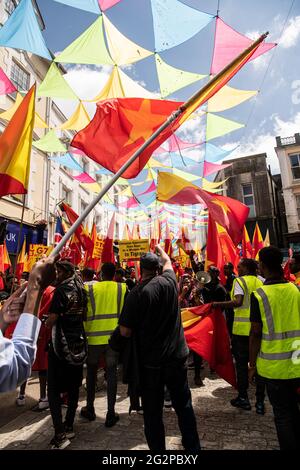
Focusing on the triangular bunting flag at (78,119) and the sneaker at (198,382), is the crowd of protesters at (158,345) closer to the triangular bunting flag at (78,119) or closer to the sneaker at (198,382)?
the sneaker at (198,382)

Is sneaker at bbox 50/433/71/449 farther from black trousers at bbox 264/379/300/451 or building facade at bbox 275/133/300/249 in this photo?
building facade at bbox 275/133/300/249

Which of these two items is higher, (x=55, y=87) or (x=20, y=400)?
(x=55, y=87)

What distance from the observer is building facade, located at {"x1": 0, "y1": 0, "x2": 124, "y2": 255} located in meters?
13.0

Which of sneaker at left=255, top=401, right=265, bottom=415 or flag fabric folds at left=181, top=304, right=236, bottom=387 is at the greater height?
flag fabric folds at left=181, top=304, right=236, bottom=387

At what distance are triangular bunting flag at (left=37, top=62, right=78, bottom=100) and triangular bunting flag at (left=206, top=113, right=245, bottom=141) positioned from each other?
12.4 feet

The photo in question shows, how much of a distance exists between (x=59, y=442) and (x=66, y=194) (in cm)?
1707

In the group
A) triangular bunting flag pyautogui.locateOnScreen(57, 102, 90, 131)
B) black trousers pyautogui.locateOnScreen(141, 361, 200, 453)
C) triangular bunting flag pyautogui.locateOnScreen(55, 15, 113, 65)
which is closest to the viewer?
black trousers pyautogui.locateOnScreen(141, 361, 200, 453)

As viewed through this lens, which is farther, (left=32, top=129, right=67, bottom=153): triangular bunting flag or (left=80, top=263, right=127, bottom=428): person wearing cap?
(left=32, top=129, right=67, bottom=153): triangular bunting flag

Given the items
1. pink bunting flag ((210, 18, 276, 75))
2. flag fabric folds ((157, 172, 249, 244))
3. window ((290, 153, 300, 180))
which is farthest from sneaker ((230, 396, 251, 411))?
window ((290, 153, 300, 180))

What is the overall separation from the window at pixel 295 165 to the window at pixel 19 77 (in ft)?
66.3

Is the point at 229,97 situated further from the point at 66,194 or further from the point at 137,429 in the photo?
the point at 66,194

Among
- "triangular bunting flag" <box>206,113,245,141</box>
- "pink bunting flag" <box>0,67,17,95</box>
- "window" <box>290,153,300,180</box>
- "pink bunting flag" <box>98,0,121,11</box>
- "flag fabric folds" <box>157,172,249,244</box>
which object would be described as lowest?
"flag fabric folds" <box>157,172,249,244</box>

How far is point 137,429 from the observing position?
3721mm

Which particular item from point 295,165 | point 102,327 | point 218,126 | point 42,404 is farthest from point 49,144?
point 295,165
